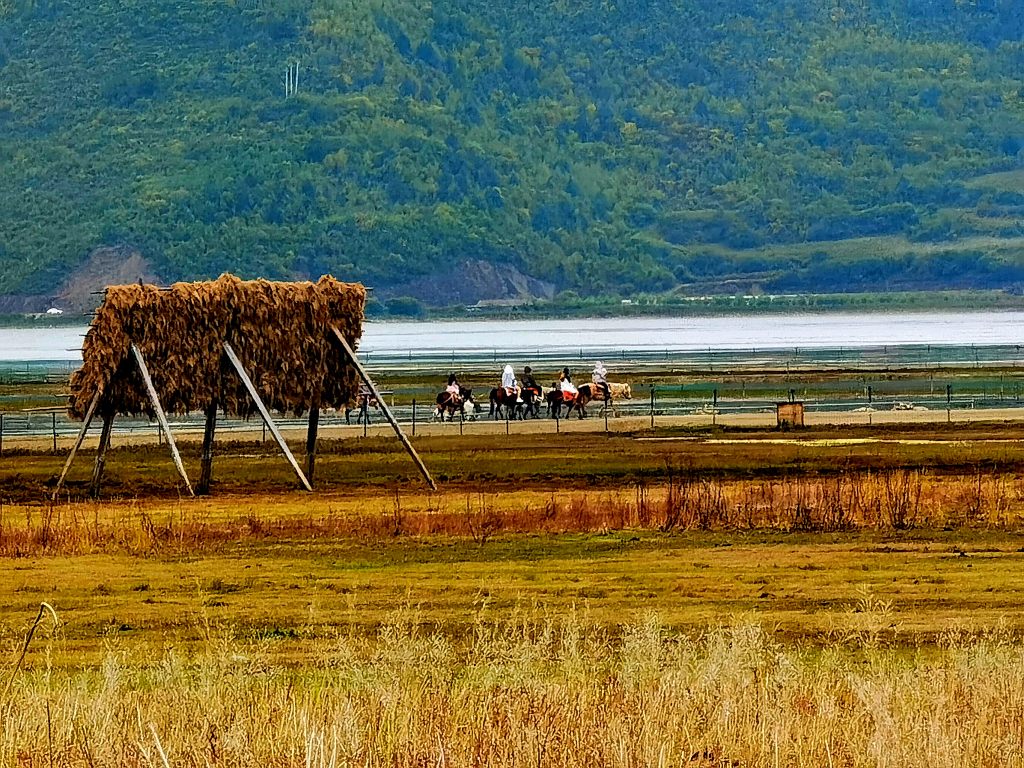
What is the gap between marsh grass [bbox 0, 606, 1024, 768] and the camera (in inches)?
536

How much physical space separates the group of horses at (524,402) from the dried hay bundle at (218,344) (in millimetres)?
21494

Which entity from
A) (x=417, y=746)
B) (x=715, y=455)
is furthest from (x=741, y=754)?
(x=715, y=455)

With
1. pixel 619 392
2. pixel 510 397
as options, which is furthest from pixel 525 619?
pixel 619 392

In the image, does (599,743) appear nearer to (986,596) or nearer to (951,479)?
(986,596)

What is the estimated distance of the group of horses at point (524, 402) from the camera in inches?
2494

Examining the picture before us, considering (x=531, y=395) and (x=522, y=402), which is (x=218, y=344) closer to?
(x=531, y=395)

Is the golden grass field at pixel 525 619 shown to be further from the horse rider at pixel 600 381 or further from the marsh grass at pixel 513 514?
the horse rider at pixel 600 381

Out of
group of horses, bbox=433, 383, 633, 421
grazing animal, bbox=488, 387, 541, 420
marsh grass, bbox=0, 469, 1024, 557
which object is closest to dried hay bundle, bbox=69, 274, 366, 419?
marsh grass, bbox=0, 469, 1024, 557

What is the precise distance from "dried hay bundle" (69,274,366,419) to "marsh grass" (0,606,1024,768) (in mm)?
20344

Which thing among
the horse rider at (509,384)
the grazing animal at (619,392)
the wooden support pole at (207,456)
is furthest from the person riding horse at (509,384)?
the wooden support pole at (207,456)

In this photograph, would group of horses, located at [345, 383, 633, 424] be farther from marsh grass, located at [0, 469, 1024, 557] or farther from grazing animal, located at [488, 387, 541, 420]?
marsh grass, located at [0, 469, 1024, 557]

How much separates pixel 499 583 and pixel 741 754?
999 cm

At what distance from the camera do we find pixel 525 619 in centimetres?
1739

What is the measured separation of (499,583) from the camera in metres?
23.8
